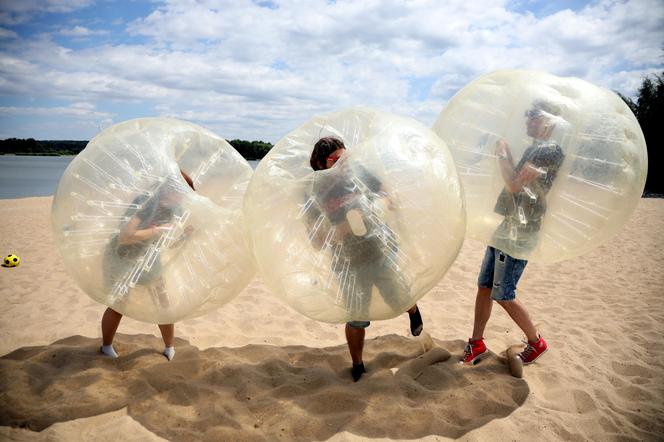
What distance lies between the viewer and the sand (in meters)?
2.68

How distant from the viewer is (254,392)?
10.1ft

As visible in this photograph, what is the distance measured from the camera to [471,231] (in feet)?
9.29

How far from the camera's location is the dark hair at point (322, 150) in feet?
7.85

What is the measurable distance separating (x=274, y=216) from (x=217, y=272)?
2.08 ft

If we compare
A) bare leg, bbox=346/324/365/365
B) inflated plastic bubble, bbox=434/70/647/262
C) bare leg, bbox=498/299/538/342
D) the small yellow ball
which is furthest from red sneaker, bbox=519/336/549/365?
the small yellow ball

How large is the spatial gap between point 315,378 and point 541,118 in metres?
2.44

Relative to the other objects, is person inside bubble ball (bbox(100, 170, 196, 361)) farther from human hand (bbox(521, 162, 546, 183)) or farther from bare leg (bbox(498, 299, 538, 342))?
bare leg (bbox(498, 299, 538, 342))

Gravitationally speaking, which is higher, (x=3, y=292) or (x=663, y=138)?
(x=663, y=138)

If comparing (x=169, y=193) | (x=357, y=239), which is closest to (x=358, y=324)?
(x=357, y=239)

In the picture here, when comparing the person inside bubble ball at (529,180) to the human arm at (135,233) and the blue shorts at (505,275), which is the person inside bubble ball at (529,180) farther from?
the human arm at (135,233)

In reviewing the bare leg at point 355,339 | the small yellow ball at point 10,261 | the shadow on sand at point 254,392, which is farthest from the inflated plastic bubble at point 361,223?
the small yellow ball at point 10,261

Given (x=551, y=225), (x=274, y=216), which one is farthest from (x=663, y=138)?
(x=274, y=216)

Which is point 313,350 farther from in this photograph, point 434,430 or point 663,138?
point 663,138

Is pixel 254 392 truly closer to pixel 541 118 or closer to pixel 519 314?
pixel 519 314
